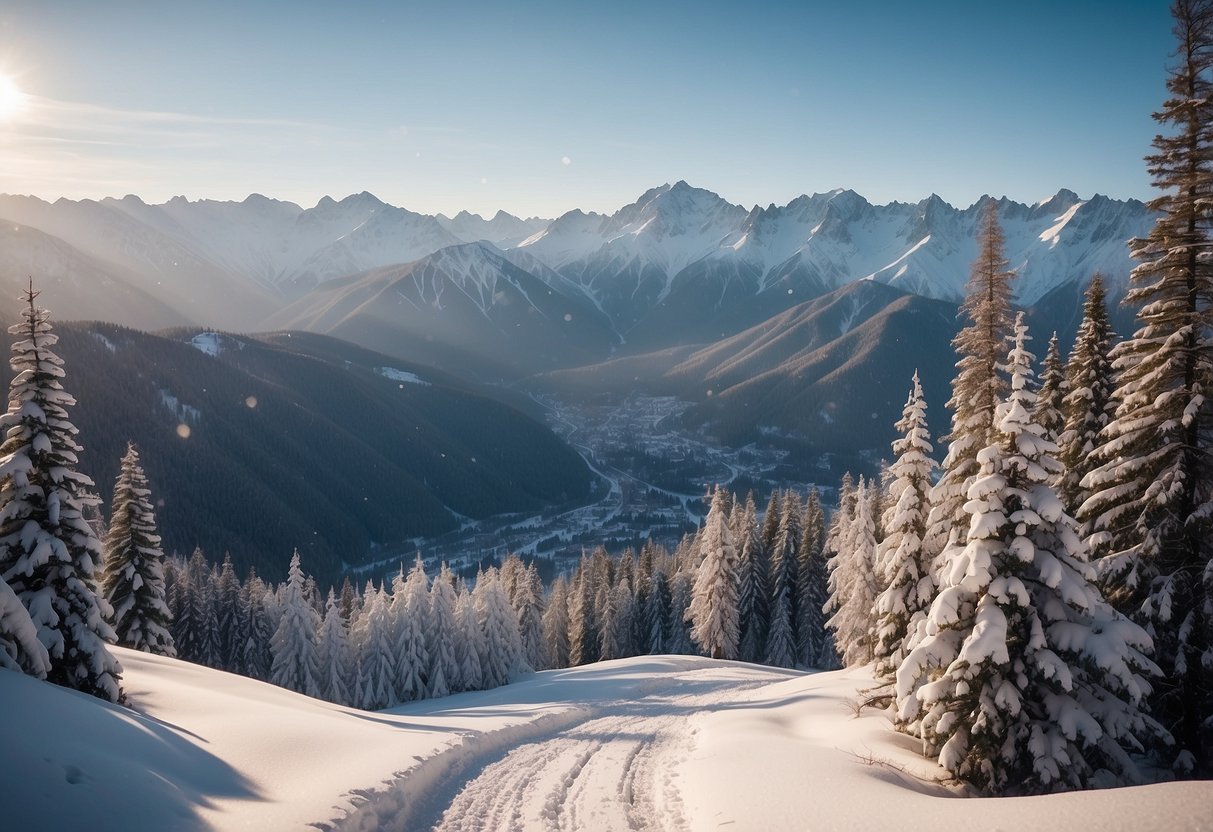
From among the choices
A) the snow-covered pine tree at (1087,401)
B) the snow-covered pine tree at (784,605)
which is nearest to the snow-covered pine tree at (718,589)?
the snow-covered pine tree at (784,605)

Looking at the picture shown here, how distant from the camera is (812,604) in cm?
5647

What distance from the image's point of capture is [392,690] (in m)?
43.8

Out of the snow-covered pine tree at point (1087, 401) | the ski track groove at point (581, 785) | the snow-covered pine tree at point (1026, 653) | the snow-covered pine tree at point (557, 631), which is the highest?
the snow-covered pine tree at point (1087, 401)

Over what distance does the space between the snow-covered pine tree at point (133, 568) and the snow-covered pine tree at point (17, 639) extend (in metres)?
21.5

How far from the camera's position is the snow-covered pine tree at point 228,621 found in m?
54.6

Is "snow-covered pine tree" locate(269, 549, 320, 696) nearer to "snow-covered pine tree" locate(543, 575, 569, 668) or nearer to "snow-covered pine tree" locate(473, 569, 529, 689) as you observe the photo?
"snow-covered pine tree" locate(473, 569, 529, 689)

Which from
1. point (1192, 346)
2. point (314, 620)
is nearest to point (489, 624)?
point (314, 620)

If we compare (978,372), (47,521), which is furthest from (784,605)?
(47,521)

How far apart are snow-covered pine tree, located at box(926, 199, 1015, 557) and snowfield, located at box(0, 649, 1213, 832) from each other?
21.8 ft

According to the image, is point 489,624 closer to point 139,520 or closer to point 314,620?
point 314,620

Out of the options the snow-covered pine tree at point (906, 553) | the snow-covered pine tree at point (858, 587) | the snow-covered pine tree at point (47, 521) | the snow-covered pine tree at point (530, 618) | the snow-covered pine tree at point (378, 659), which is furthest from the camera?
the snow-covered pine tree at point (530, 618)

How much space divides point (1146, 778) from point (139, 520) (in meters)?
41.2

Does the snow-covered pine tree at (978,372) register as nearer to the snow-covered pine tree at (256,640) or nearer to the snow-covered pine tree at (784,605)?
the snow-covered pine tree at (784,605)

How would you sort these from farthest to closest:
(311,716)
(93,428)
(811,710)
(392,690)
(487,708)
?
(93,428) → (392,690) → (487,708) → (811,710) → (311,716)
